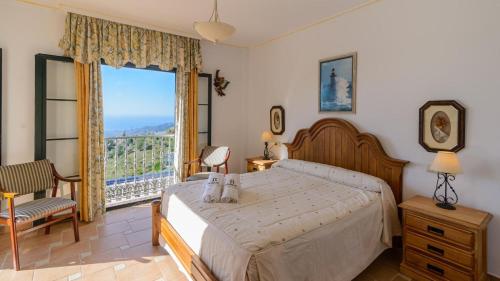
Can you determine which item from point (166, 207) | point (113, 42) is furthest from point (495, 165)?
point (113, 42)

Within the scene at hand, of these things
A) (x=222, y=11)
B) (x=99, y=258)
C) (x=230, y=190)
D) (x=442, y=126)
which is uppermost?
(x=222, y=11)

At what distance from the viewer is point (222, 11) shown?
10.1 feet

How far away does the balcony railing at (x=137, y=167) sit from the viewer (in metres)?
3.86

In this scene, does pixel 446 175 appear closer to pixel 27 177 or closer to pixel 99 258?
pixel 99 258

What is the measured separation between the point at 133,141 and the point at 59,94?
1.16 metres

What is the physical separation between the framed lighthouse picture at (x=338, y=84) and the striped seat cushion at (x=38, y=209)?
3.11 metres

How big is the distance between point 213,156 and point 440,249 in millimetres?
2921

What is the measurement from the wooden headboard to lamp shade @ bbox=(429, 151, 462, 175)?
1.57 ft

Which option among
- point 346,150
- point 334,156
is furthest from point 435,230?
point 334,156

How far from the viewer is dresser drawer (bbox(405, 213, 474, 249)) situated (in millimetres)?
1858

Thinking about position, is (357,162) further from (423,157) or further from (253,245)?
(253,245)

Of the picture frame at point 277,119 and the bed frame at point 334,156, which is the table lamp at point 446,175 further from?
the picture frame at point 277,119

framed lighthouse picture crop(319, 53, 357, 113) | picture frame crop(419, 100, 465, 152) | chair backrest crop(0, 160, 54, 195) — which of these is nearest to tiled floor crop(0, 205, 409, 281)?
chair backrest crop(0, 160, 54, 195)

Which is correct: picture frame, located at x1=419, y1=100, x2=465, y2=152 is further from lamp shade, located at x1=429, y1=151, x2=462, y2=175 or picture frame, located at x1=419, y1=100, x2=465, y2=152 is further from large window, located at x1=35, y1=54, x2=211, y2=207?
large window, located at x1=35, y1=54, x2=211, y2=207
